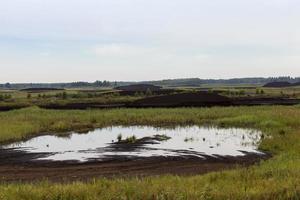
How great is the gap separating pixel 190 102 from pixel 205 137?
29.5 m

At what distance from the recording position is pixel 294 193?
1138cm

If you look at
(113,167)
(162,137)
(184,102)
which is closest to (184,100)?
(184,102)

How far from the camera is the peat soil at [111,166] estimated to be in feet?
53.1

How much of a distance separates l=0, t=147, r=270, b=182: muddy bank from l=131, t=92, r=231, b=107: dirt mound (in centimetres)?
3437

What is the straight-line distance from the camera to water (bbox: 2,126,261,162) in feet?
70.2

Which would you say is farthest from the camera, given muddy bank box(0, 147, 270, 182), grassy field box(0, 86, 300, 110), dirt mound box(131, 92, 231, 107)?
grassy field box(0, 86, 300, 110)

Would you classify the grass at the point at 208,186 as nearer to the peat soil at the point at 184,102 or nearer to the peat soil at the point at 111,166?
the peat soil at the point at 111,166

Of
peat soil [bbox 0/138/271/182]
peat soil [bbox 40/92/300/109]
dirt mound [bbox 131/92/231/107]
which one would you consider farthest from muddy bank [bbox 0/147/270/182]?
dirt mound [bbox 131/92/231/107]

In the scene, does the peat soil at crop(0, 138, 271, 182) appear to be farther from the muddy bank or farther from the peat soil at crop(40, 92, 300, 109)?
the peat soil at crop(40, 92, 300, 109)

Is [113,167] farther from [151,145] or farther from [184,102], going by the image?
[184,102]

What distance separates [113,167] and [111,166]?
24cm

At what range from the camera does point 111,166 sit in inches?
713

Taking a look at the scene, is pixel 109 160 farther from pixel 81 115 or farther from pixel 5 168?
pixel 81 115

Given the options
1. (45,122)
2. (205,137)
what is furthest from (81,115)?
(205,137)
